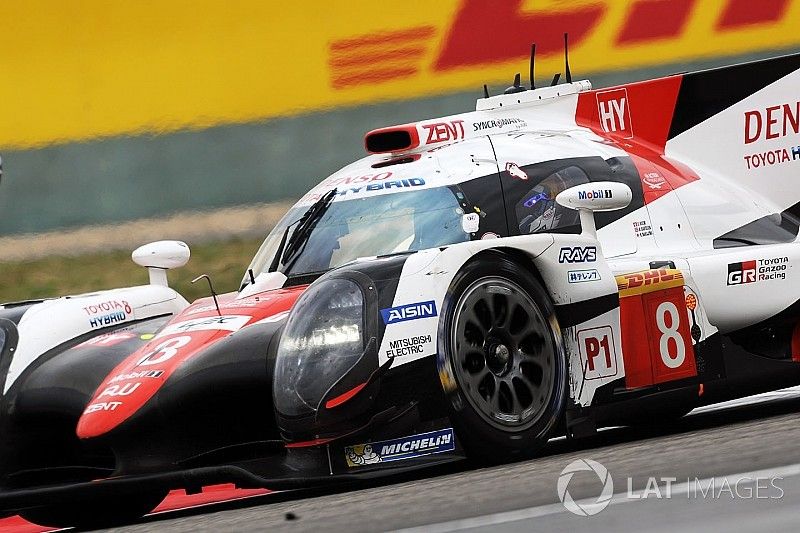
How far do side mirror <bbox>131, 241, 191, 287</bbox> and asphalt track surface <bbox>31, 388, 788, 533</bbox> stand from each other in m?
1.22

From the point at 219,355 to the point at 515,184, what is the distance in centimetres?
164

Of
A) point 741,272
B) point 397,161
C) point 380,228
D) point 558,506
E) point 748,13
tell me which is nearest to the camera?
point 558,506

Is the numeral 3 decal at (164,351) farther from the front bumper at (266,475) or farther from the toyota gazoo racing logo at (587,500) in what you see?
the toyota gazoo racing logo at (587,500)

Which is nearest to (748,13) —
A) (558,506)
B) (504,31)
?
(504,31)

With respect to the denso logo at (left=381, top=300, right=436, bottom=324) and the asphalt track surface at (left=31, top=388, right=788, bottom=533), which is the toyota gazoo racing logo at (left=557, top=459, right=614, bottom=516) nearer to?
the asphalt track surface at (left=31, top=388, right=788, bottom=533)

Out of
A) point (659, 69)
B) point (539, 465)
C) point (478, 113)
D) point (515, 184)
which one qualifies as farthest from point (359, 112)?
point (539, 465)

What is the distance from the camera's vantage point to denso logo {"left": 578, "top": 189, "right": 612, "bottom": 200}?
559 centimetres

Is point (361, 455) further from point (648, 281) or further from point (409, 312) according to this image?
point (648, 281)

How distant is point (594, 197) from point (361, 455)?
1.45 m

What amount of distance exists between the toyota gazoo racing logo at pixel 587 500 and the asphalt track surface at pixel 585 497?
2cm

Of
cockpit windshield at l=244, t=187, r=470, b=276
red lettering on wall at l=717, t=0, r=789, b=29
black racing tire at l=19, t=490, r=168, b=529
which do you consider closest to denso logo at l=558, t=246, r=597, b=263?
cockpit windshield at l=244, t=187, r=470, b=276

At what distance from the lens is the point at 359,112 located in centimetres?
1155

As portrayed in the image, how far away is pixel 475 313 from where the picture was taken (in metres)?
4.98

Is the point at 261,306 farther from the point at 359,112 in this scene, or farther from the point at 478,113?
the point at 359,112
